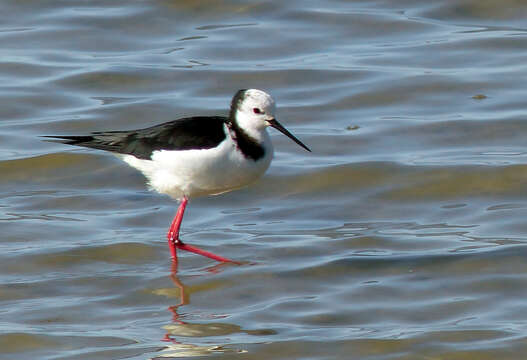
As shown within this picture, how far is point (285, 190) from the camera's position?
10.2 metres

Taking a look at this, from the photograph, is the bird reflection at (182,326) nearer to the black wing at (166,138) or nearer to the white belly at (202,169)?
the white belly at (202,169)

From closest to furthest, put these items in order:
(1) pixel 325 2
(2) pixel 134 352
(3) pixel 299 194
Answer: (2) pixel 134 352, (3) pixel 299 194, (1) pixel 325 2

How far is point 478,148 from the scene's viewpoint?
10.8 metres

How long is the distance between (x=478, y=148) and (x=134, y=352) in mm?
4783

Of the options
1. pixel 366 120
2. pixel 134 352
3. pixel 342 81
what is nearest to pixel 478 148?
pixel 366 120

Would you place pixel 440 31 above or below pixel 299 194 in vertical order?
above

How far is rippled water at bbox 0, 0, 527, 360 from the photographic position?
742 centimetres

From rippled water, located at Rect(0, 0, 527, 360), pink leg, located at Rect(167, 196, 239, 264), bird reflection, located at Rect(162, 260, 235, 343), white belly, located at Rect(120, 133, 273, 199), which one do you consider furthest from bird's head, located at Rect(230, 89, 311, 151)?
bird reflection, located at Rect(162, 260, 235, 343)

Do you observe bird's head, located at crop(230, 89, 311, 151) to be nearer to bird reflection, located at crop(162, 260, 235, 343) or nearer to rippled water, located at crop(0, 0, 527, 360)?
rippled water, located at crop(0, 0, 527, 360)

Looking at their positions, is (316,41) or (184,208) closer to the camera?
(184,208)

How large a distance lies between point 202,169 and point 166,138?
369 millimetres

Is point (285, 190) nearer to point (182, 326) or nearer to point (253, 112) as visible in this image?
point (253, 112)

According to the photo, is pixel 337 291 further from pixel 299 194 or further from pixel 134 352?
pixel 299 194

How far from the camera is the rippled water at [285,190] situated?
742 centimetres
